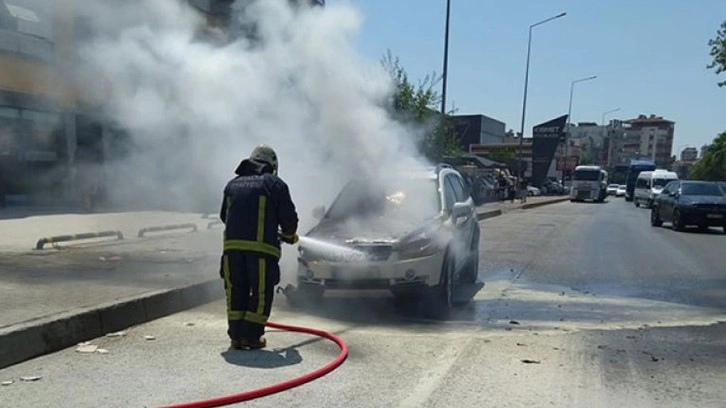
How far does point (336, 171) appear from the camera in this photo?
9570 mm

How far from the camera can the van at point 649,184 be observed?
36.5m

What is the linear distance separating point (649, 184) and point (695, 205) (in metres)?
21.3

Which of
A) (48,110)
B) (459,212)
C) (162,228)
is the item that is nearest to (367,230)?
(459,212)

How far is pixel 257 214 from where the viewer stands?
5242mm

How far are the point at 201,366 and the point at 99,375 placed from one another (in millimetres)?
724

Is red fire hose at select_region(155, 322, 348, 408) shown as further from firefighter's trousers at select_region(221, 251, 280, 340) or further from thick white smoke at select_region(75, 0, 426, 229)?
thick white smoke at select_region(75, 0, 426, 229)

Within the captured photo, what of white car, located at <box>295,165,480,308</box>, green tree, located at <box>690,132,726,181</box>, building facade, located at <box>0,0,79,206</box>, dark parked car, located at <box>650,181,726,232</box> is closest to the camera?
white car, located at <box>295,165,480,308</box>

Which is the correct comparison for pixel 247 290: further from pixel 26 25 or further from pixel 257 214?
pixel 26 25

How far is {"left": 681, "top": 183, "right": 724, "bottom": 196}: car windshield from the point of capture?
18828 millimetres

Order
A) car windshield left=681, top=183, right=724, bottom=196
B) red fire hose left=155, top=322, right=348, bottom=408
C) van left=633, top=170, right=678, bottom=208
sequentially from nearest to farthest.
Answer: red fire hose left=155, top=322, right=348, bottom=408 → car windshield left=681, top=183, right=724, bottom=196 → van left=633, top=170, right=678, bottom=208

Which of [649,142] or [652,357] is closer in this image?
[652,357]

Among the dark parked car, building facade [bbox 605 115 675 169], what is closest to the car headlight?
the dark parked car

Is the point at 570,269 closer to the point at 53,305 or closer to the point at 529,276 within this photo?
the point at 529,276

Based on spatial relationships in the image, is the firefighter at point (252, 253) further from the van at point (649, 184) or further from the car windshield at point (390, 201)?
the van at point (649, 184)
